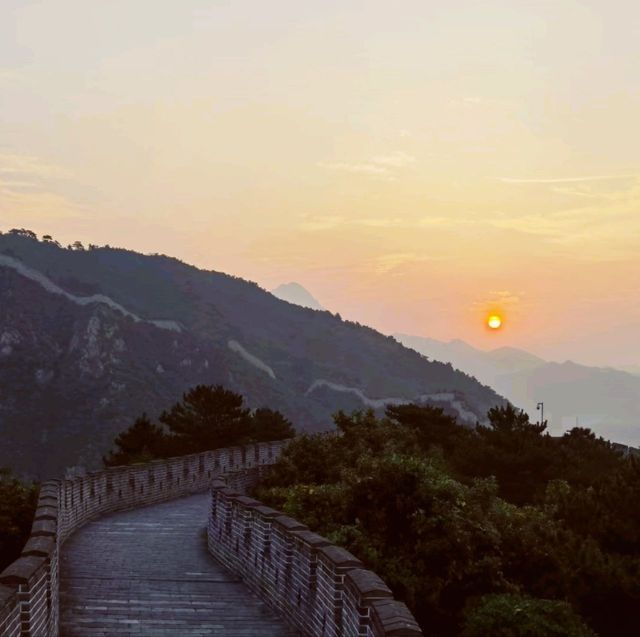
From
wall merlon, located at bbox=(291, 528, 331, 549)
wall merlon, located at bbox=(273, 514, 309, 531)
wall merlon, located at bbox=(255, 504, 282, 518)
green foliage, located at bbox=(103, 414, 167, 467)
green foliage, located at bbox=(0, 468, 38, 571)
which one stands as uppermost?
green foliage, located at bbox=(103, 414, 167, 467)

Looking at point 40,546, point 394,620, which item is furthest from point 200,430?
point 394,620

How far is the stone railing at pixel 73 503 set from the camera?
11578 millimetres

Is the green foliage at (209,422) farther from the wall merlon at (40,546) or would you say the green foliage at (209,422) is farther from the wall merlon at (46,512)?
the wall merlon at (40,546)

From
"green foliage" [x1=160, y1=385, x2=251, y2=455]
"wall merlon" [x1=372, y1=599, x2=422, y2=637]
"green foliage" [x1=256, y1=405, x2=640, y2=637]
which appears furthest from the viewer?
"green foliage" [x1=160, y1=385, x2=251, y2=455]

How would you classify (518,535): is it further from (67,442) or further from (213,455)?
(67,442)

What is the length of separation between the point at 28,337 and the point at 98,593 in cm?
17450

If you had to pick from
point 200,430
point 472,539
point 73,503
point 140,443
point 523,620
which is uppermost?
→ point 200,430

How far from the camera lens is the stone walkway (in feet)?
50.7

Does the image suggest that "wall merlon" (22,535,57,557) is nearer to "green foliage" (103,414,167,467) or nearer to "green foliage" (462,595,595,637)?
"green foliage" (462,595,595,637)

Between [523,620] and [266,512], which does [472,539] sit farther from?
[266,512]

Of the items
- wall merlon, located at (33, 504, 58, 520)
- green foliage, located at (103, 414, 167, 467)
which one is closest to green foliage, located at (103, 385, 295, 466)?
green foliage, located at (103, 414, 167, 467)

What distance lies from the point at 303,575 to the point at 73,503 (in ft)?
47.5

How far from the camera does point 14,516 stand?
86.6ft

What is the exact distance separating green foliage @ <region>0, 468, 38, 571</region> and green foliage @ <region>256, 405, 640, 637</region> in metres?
7.14
